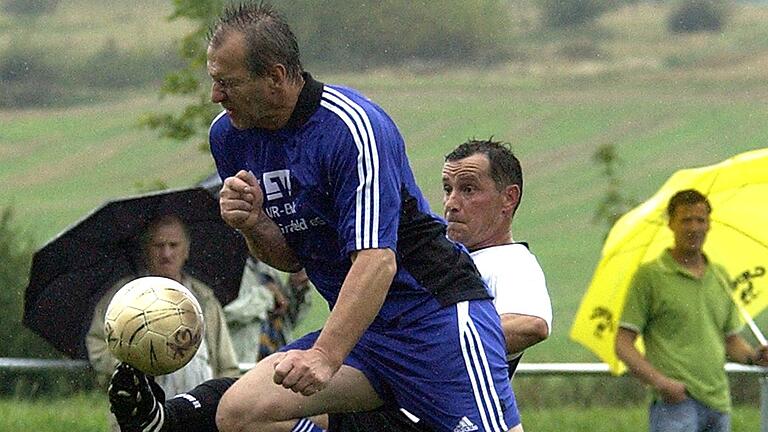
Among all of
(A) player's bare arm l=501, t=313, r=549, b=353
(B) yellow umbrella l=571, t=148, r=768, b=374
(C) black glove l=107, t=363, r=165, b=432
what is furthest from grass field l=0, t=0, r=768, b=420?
(C) black glove l=107, t=363, r=165, b=432

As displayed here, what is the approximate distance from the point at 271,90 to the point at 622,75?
18.4 m

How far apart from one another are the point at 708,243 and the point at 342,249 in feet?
16.2

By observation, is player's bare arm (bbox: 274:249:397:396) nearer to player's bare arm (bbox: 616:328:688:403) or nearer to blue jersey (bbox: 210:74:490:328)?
blue jersey (bbox: 210:74:490:328)

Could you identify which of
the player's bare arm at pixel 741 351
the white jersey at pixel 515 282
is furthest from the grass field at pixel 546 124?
the white jersey at pixel 515 282

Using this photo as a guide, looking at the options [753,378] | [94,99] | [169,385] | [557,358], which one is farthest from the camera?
[94,99]

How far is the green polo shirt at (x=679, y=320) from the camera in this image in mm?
9242

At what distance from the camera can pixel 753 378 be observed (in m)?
12.9

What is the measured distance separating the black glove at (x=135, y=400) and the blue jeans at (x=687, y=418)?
369 centimetres

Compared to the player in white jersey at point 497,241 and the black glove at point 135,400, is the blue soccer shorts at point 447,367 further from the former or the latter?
the black glove at point 135,400

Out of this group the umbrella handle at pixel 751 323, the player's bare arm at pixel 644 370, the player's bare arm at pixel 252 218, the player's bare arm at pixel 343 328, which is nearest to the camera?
the player's bare arm at pixel 343 328

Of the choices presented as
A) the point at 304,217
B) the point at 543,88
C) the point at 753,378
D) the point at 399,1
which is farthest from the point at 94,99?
the point at 304,217

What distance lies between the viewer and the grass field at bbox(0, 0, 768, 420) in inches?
719

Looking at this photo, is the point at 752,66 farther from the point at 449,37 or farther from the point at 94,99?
the point at 94,99

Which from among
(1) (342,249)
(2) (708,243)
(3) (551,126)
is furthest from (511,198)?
(3) (551,126)
